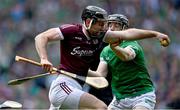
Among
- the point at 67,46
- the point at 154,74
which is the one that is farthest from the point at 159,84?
the point at 67,46

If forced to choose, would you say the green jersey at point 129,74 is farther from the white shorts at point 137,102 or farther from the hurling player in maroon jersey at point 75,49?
the hurling player in maroon jersey at point 75,49

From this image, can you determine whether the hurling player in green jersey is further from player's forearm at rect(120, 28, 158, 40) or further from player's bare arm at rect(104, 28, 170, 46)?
player's forearm at rect(120, 28, 158, 40)

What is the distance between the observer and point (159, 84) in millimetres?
13148

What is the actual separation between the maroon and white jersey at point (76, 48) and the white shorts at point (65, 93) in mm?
128

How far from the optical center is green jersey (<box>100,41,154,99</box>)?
28.0 ft

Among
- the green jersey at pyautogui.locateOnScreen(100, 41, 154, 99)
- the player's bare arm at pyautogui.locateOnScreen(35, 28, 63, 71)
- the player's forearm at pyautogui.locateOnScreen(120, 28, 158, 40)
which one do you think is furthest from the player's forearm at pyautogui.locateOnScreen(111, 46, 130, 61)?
the player's bare arm at pyautogui.locateOnScreen(35, 28, 63, 71)

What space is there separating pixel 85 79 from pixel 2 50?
534 centimetres

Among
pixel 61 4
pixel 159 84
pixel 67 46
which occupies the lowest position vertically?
pixel 159 84

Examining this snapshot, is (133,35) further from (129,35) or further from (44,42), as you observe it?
(44,42)

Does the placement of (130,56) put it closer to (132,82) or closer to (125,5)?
(132,82)

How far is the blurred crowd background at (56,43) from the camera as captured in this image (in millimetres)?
12859

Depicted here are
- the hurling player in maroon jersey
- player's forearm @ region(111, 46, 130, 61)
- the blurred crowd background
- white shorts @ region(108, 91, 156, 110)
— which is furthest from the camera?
the blurred crowd background

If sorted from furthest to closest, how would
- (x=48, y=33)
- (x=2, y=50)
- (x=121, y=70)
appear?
(x=2, y=50) → (x=121, y=70) → (x=48, y=33)

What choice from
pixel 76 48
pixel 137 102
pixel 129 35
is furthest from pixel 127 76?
pixel 129 35
